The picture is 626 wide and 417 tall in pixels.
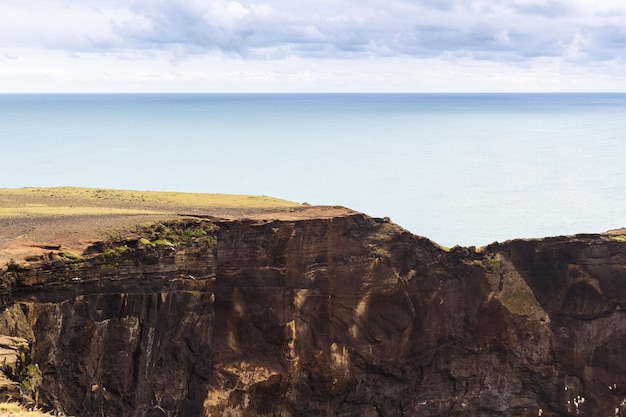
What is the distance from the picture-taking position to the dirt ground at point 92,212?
38.1 meters

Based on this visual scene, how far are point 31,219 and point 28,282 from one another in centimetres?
1052

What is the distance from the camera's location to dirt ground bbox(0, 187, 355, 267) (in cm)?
3806

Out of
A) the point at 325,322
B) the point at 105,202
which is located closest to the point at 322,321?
the point at 325,322

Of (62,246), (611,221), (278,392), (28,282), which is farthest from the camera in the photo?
(611,221)

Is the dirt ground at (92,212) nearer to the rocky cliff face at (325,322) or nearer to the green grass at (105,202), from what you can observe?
the green grass at (105,202)

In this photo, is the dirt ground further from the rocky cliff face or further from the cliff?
the rocky cliff face

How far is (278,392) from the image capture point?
43844mm

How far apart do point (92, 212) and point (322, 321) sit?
1514cm

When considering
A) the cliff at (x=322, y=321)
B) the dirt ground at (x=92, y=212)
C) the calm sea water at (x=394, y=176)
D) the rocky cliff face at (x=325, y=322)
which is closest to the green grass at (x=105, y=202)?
the dirt ground at (x=92, y=212)

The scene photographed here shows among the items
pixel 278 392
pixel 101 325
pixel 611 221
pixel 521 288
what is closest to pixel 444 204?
pixel 611 221

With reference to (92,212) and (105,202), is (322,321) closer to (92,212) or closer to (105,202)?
(92,212)

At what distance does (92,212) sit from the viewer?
48.2 meters

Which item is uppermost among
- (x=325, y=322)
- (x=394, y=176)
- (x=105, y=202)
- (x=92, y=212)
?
(x=394, y=176)

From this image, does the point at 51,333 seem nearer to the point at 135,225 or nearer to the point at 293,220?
the point at 135,225
